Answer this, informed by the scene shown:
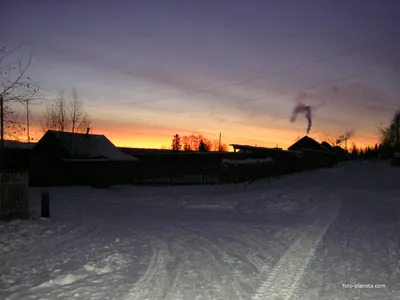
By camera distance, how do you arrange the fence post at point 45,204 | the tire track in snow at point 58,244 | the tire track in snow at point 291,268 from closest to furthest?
the tire track in snow at point 291,268
the tire track in snow at point 58,244
the fence post at point 45,204

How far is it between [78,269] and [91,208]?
10322 mm

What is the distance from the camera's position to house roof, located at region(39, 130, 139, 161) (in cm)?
3512

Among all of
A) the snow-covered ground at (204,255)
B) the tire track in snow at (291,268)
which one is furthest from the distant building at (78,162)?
the tire track in snow at (291,268)

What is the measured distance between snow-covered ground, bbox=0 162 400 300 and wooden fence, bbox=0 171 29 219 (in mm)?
783

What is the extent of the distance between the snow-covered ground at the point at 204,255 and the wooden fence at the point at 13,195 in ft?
2.57

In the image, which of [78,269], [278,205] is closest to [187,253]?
[78,269]

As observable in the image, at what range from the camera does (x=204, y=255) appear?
7906mm

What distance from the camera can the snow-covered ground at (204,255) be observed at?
570cm

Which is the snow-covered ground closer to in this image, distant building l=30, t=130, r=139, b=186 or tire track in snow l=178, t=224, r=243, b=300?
tire track in snow l=178, t=224, r=243, b=300

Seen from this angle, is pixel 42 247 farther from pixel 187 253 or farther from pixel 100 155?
pixel 100 155

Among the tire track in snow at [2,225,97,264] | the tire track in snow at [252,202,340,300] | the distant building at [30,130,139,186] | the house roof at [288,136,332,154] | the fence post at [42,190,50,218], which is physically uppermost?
the house roof at [288,136,332,154]

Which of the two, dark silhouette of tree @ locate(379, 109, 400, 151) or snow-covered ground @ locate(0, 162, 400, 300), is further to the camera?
dark silhouette of tree @ locate(379, 109, 400, 151)

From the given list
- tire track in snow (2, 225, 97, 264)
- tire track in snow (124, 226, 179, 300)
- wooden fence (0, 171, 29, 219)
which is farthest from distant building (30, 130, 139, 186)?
tire track in snow (124, 226, 179, 300)

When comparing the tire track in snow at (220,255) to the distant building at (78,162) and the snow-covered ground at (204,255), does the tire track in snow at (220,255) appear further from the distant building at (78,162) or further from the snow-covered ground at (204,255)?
the distant building at (78,162)
